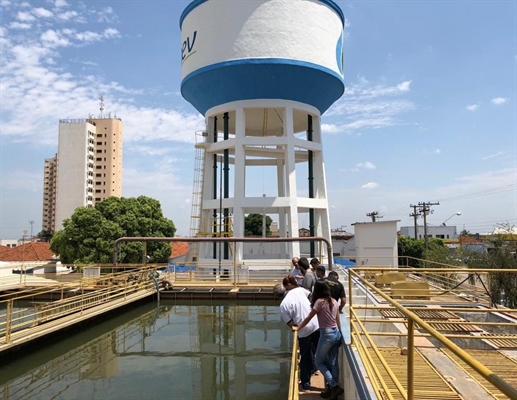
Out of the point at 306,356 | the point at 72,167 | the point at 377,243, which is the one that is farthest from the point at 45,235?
the point at 306,356

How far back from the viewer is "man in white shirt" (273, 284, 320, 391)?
5601mm

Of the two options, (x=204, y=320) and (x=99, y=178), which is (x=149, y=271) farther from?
(x=99, y=178)

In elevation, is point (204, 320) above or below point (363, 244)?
below

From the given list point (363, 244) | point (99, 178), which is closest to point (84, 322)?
point (363, 244)

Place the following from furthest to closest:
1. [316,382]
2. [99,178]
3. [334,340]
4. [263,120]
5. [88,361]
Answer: [99,178] < [263,120] < [88,361] < [316,382] < [334,340]

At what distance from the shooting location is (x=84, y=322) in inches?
485

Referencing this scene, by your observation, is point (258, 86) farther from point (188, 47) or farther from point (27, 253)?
point (27, 253)

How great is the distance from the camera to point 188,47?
21.6 meters

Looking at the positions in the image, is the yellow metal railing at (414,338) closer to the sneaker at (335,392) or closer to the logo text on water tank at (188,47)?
the sneaker at (335,392)

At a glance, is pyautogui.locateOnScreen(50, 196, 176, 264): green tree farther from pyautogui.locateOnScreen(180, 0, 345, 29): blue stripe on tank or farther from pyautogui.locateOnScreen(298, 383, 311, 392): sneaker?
pyautogui.locateOnScreen(298, 383, 311, 392): sneaker

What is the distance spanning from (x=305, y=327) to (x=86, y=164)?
3159 inches

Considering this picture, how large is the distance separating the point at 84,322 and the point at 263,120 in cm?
1519

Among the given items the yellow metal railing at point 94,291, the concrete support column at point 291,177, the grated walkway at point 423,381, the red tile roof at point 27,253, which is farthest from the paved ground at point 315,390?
the red tile roof at point 27,253

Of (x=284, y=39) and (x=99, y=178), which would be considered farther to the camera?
(x=99, y=178)
